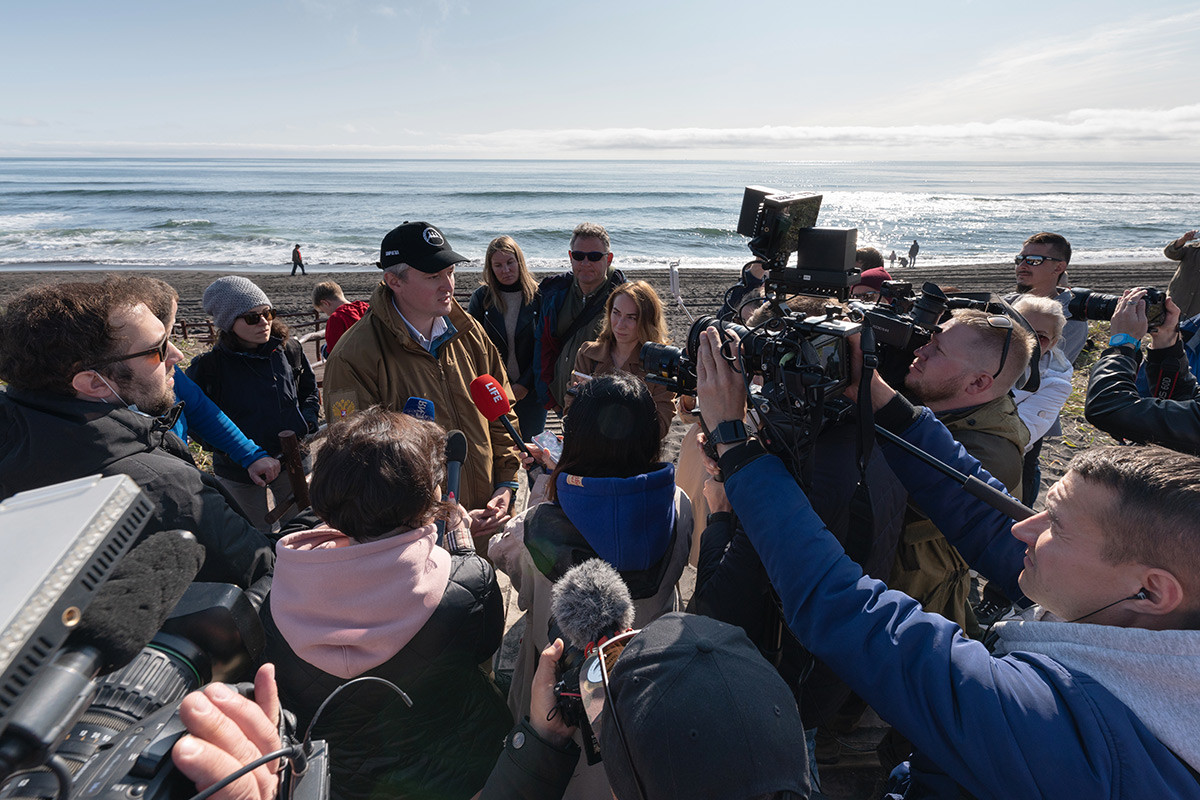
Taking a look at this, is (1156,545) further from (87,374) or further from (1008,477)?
(87,374)

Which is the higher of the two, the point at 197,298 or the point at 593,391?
the point at 593,391

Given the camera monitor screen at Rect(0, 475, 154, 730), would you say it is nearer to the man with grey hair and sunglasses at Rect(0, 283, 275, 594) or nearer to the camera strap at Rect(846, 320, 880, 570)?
the man with grey hair and sunglasses at Rect(0, 283, 275, 594)

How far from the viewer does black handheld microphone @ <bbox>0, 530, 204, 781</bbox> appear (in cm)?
60

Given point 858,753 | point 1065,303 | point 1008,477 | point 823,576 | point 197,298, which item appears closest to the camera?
point 823,576

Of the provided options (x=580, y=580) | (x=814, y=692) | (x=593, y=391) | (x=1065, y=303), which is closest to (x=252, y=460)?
(x=593, y=391)

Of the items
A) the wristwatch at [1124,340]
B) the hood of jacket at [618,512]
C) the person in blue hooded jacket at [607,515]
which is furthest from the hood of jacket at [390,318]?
the wristwatch at [1124,340]

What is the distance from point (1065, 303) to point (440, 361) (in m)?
4.28

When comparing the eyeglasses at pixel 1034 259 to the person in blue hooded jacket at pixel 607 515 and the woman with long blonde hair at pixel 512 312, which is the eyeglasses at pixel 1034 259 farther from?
the person in blue hooded jacket at pixel 607 515

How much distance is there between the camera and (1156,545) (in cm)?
104

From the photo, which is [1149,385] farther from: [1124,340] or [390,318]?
[390,318]

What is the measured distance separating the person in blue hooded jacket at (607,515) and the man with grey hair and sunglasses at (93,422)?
2.72 ft

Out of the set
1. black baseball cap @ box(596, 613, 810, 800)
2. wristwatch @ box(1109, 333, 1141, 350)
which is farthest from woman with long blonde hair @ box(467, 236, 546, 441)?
black baseball cap @ box(596, 613, 810, 800)

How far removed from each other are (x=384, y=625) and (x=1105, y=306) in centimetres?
416

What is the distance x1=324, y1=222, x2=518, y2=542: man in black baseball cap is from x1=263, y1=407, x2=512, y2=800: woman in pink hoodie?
3.33 feet
